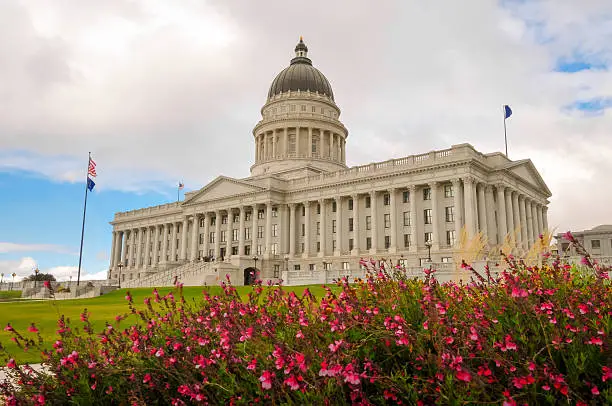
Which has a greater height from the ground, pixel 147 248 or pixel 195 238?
pixel 195 238

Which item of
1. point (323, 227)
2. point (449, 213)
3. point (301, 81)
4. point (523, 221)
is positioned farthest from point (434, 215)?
point (301, 81)

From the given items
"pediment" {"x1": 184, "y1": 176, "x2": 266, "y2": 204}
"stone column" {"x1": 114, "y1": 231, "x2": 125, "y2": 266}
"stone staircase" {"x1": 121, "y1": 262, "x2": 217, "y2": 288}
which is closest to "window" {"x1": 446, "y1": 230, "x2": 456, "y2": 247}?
"pediment" {"x1": 184, "y1": 176, "x2": 266, "y2": 204}

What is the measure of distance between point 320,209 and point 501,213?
2653cm

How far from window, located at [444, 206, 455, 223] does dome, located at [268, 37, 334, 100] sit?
50074 mm

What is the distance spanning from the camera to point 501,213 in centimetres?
6281

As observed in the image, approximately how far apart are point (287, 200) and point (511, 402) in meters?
73.4

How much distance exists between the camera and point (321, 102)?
100 metres

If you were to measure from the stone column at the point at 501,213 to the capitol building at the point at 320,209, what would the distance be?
0.14 metres

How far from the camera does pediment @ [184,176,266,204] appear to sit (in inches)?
3125

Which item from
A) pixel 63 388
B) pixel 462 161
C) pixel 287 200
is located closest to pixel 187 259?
pixel 287 200

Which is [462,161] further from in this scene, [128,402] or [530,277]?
[128,402]

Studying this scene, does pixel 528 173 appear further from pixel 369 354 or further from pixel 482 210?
pixel 369 354

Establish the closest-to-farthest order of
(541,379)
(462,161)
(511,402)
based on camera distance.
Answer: (511,402)
(541,379)
(462,161)

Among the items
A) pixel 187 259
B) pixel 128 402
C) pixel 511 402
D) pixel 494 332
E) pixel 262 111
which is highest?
pixel 262 111
